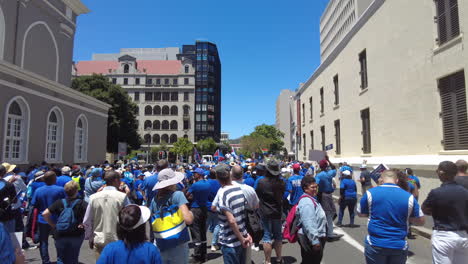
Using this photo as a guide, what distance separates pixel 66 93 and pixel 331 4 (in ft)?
266

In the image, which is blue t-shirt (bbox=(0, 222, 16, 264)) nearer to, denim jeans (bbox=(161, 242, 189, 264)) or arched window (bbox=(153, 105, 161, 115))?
denim jeans (bbox=(161, 242, 189, 264))

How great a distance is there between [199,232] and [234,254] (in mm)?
2888

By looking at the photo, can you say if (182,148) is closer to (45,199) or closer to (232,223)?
(45,199)

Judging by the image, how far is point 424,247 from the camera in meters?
7.18

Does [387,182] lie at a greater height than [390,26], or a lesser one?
lesser

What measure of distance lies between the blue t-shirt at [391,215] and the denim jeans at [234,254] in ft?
5.31

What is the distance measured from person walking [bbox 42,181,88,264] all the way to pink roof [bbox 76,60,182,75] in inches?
2894

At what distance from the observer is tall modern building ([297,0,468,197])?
416 inches

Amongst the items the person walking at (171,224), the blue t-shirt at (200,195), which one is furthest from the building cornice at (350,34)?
the person walking at (171,224)

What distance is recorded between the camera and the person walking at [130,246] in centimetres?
234

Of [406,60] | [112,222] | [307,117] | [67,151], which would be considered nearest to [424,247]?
[112,222]

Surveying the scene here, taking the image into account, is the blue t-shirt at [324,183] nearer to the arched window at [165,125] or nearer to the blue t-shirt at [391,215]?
the blue t-shirt at [391,215]

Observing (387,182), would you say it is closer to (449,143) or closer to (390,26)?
(449,143)

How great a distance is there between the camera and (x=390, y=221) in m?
3.60
